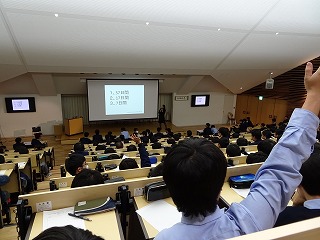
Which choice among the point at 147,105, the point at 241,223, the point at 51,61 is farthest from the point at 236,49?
the point at 241,223

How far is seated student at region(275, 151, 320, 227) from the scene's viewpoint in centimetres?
109

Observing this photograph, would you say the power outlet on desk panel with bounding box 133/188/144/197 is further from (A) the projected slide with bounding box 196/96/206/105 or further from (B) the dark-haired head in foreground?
(A) the projected slide with bounding box 196/96/206/105

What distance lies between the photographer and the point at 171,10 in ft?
16.9

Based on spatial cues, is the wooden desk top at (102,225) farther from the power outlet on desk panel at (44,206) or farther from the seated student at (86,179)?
the seated student at (86,179)

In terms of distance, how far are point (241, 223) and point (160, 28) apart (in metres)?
5.83

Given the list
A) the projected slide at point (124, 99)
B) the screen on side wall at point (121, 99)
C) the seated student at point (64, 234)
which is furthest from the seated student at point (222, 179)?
the projected slide at point (124, 99)

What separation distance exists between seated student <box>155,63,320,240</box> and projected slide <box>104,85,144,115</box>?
10.2 meters

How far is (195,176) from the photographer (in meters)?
0.77

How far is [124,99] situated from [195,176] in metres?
10.5

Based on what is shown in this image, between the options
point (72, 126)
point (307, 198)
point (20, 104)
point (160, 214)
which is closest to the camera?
point (307, 198)

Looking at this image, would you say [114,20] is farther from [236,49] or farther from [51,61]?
[236,49]

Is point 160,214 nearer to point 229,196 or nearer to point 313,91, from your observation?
point 229,196

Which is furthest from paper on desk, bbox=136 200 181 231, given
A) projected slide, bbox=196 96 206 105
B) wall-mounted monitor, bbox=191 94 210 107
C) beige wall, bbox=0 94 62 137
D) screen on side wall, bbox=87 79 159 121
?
projected slide, bbox=196 96 206 105

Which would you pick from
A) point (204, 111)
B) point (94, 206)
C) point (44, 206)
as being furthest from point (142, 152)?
point (204, 111)
